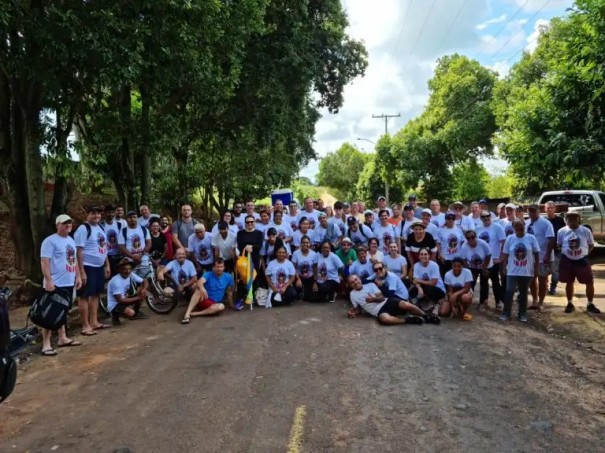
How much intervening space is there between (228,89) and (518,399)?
30.9 feet

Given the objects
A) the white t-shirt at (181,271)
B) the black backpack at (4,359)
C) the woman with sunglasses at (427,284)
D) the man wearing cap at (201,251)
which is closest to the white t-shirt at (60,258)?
the white t-shirt at (181,271)

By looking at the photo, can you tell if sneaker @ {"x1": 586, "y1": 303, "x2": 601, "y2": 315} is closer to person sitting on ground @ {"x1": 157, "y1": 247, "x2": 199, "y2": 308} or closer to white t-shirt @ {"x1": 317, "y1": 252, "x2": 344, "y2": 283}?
white t-shirt @ {"x1": 317, "y1": 252, "x2": 344, "y2": 283}

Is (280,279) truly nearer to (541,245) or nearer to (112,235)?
(112,235)

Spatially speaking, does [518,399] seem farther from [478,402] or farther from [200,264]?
[200,264]

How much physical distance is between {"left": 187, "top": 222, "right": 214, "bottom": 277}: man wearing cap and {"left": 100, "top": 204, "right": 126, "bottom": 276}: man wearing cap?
1339mm

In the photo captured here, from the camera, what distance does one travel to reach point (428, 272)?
29.0ft

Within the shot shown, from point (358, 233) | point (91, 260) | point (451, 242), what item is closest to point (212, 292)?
point (91, 260)

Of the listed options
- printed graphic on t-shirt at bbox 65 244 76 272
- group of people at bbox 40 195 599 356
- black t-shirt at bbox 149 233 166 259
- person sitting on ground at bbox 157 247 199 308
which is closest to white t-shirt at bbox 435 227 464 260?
group of people at bbox 40 195 599 356

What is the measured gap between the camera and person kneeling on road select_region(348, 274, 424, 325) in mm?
8117

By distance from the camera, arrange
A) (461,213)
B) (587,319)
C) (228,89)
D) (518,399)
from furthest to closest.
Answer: (228,89), (461,213), (587,319), (518,399)

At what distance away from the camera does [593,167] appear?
1252cm

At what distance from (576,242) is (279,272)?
505cm

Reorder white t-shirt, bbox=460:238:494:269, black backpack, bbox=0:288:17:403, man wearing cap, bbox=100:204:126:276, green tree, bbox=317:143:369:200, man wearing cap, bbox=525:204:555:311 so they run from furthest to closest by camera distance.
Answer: green tree, bbox=317:143:369:200 < man wearing cap, bbox=100:204:126:276 < white t-shirt, bbox=460:238:494:269 < man wearing cap, bbox=525:204:555:311 < black backpack, bbox=0:288:17:403

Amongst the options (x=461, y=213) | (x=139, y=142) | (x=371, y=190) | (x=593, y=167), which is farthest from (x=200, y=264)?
(x=371, y=190)
